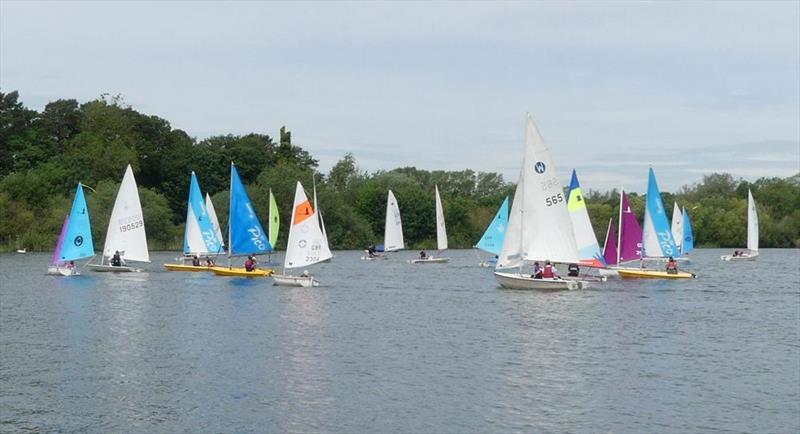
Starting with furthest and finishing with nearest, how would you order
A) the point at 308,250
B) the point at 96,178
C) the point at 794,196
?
the point at 794,196 → the point at 96,178 → the point at 308,250

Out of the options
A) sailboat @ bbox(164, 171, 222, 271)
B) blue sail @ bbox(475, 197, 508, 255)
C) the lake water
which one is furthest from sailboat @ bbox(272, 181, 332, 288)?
blue sail @ bbox(475, 197, 508, 255)

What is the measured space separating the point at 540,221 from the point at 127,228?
85.4 feet

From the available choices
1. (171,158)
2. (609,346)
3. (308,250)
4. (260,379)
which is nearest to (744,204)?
(171,158)

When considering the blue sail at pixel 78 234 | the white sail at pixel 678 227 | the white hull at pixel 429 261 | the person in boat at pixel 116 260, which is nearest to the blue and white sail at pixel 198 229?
the person in boat at pixel 116 260

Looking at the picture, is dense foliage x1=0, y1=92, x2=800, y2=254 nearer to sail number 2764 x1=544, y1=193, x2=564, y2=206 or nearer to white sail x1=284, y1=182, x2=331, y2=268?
white sail x1=284, y1=182, x2=331, y2=268

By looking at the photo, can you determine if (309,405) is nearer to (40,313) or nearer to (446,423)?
(446,423)

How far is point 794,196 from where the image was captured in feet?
460

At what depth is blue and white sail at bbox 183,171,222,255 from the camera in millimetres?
66312

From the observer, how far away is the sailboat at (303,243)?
50.4 metres

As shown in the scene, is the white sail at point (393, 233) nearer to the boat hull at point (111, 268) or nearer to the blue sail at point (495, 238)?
the blue sail at point (495, 238)

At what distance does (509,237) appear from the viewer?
49406 millimetres

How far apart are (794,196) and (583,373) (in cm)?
12198

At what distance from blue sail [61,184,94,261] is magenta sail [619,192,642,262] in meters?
30.6

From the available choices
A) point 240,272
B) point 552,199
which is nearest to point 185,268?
point 240,272
